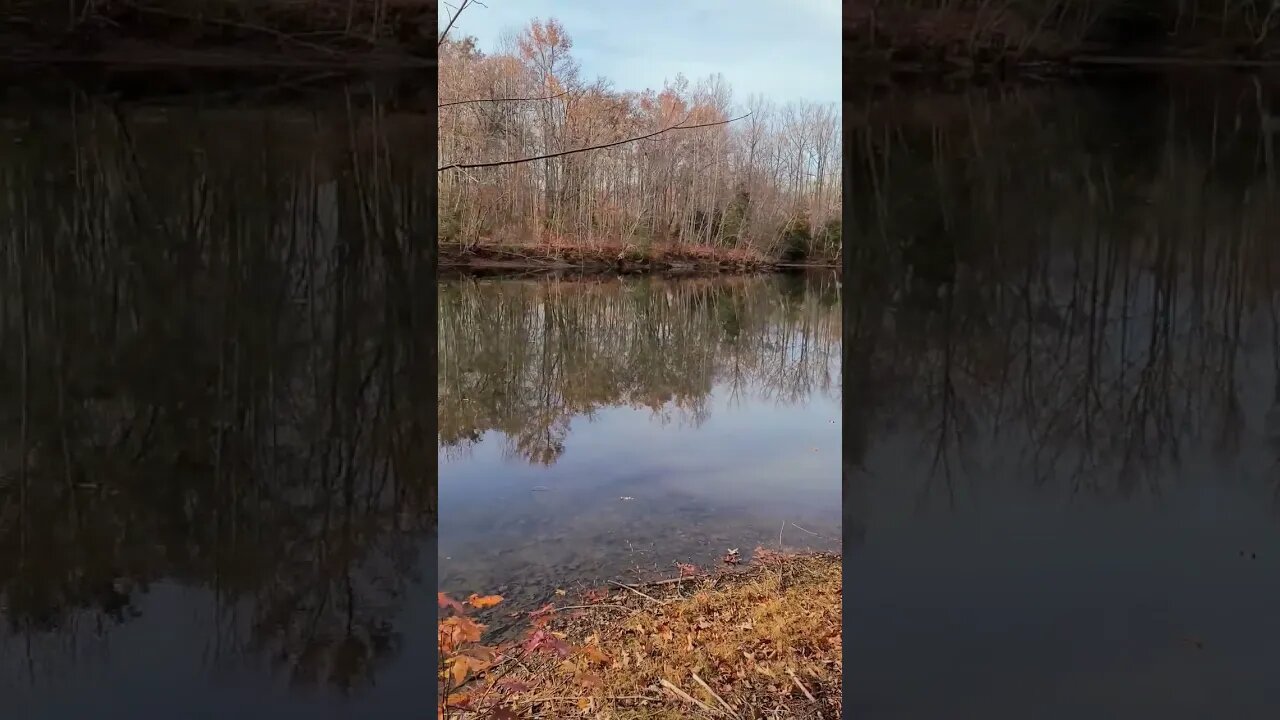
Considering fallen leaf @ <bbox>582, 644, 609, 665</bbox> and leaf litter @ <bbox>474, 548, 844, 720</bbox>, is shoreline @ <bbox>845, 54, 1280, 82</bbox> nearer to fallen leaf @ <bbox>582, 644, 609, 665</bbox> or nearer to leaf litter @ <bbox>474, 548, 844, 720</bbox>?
leaf litter @ <bbox>474, 548, 844, 720</bbox>

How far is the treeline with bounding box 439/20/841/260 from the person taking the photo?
38.8 ft

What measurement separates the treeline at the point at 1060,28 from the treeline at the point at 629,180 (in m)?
9.74

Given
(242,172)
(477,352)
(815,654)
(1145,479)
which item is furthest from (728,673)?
(477,352)

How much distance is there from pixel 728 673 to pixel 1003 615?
1.34 meters

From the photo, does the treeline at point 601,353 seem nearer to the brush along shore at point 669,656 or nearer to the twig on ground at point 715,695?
the brush along shore at point 669,656

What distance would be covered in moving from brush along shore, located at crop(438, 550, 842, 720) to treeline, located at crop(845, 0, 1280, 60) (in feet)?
4.59

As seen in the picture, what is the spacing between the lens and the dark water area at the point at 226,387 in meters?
0.92

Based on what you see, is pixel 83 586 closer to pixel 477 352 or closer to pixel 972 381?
pixel 972 381

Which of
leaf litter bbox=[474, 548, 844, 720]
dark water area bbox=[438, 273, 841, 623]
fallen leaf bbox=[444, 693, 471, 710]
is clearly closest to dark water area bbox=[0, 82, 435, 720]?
fallen leaf bbox=[444, 693, 471, 710]

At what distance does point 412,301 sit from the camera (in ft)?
3.10

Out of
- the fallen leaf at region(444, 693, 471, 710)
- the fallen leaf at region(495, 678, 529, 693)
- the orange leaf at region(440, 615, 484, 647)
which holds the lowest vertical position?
the fallen leaf at region(495, 678, 529, 693)

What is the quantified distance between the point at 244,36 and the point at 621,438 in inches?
196

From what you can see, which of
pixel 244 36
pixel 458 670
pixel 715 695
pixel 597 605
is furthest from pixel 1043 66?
pixel 597 605

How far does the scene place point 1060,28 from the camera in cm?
99
